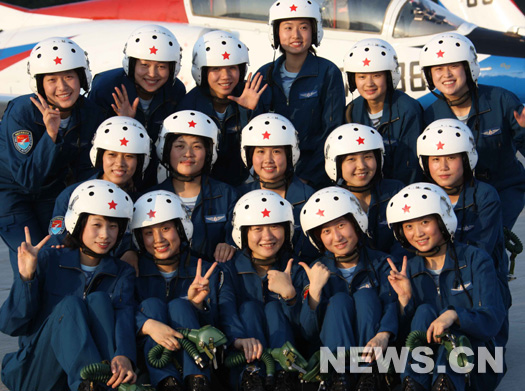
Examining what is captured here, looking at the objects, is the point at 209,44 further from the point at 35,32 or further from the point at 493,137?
the point at 35,32

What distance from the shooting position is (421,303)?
6.25 metres

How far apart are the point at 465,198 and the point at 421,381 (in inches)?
69.8

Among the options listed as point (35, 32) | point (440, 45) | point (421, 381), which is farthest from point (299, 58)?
point (35, 32)

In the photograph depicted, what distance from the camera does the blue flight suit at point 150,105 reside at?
7.82 metres

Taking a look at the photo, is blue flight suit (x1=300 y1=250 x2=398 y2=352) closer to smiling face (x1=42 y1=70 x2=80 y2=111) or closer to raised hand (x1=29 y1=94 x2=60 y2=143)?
raised hand (x1=29 y1=94 x2=60 y2=143)

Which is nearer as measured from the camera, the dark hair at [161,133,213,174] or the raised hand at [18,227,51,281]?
the raised hand at [18,227,51,281]

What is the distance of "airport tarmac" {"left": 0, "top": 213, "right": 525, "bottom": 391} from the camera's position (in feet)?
21.6

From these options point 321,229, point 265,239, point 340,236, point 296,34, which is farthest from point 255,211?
point 296,34

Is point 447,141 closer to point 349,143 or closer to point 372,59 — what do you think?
point 349,143

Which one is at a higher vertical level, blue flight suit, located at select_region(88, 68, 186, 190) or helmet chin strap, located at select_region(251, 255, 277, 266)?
blue flight suit, located at select_region(88, 68, 186, 190)

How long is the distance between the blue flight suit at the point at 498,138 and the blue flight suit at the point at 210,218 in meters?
1.86

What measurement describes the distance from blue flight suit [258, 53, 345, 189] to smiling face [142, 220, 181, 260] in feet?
6.23

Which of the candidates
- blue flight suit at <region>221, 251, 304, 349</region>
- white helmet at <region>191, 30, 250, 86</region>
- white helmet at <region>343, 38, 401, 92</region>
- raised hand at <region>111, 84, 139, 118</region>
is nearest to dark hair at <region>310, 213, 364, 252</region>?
blue flight suit at <region>221, 251, 304, 349</region>

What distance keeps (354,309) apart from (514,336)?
2279 mm
